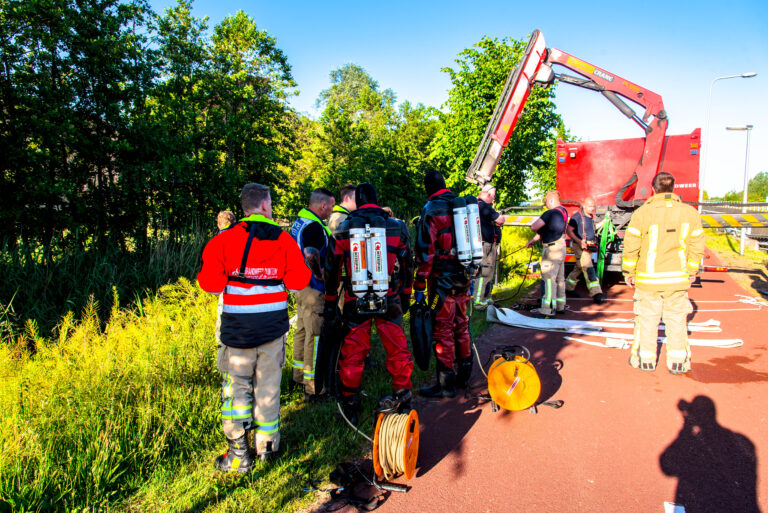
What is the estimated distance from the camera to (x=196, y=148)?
9.44 m

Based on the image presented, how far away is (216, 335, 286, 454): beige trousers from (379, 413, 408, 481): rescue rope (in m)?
0.92

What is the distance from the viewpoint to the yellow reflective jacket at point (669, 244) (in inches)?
182

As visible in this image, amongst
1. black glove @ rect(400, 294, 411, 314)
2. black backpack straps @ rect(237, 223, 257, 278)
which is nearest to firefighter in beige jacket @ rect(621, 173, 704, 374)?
black glove @ rect(400, 294, 411, 314)

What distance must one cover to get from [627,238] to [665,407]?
6.26 feet

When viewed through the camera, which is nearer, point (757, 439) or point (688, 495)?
point (688, 495)

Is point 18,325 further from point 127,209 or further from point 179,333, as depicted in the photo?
point 127,209

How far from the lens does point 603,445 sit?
11.1 feet

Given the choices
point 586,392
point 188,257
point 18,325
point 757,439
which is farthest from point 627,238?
point 18,325

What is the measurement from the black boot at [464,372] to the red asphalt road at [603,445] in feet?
0.65

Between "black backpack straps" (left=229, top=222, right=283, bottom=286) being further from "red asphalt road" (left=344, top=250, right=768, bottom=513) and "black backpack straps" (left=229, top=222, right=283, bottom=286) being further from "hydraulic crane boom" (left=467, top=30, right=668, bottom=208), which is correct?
"hydraulic crane boom" (left=467, top=30, right=668, bottom=208)

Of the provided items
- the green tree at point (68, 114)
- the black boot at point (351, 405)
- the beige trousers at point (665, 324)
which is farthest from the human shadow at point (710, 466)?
the green tree at point (68, 114)

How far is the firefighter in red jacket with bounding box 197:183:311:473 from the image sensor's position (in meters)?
3.09

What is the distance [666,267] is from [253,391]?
4458 mm

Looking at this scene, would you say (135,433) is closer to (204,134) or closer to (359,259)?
(359,259)
